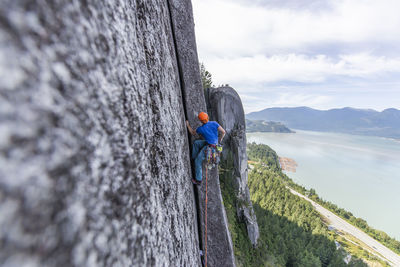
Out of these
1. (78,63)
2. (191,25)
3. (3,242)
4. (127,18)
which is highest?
(191,25)

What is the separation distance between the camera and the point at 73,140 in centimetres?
74

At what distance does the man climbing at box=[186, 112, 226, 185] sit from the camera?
3.55 metres

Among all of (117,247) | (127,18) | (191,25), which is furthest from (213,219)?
(191,25)

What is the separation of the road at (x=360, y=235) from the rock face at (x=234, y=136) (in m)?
39.1

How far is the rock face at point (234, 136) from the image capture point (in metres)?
9.13

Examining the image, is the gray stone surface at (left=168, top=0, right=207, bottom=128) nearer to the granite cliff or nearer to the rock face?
the granite cliff

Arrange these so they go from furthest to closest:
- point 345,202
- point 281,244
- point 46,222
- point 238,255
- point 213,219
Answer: point 345,202, point 281,244, point 238,255, point 213,219, point 46,222

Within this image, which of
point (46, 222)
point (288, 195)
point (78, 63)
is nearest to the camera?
point (46, 222)

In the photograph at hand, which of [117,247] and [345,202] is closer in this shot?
[117,247]

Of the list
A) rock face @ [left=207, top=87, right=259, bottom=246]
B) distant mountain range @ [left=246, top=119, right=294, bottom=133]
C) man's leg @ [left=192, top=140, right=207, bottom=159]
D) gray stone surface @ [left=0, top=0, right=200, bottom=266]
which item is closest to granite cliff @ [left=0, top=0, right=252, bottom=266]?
gray stone surface @ [left=0, top=0, right=200, bottom=266]

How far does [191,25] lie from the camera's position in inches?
179

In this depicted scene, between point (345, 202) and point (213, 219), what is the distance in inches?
2715

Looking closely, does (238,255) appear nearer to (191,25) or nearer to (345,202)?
(191,25)

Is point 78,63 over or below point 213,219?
over
